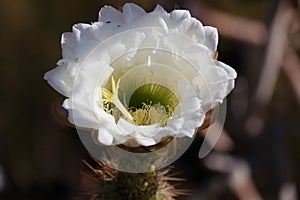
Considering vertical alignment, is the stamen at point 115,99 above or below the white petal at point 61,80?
below

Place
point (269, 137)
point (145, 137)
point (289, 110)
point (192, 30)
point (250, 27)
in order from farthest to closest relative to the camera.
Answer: point (289, 110) < point (250, 27) < point (269, 137) < point (192, 30) < point (145, 137)

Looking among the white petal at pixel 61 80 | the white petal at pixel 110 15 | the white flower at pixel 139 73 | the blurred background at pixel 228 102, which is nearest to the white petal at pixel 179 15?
the white flower at pixel 139 73

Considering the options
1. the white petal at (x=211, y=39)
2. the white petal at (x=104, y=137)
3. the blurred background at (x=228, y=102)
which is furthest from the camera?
the blurred background at (x=228, y=102)

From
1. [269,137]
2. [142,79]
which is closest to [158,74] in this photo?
[142,79]

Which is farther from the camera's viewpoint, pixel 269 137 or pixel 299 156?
pixel 299 156

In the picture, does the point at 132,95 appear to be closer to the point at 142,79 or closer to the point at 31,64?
the point at 142,79

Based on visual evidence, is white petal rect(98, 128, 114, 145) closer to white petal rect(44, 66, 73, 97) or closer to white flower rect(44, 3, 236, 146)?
white flower rect(44, 3, 236, 146)

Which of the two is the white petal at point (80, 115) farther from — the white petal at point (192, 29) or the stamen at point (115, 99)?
the white petal at point (192, 29)
